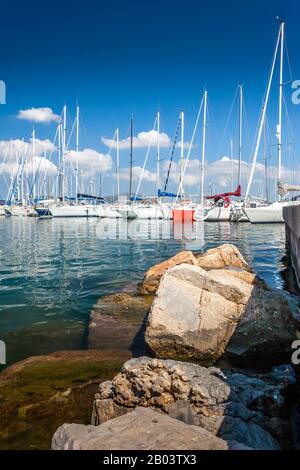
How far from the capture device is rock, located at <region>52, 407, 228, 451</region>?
319cm

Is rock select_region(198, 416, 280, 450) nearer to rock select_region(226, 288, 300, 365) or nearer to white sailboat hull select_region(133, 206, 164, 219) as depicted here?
rock select_region(226, 288, 300, 365)

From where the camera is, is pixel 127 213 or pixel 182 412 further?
pixel 127 213

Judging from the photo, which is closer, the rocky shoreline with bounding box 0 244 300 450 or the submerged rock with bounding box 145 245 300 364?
the rocky shoreline with bounding box 0 244 300 450

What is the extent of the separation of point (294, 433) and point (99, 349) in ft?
12.5

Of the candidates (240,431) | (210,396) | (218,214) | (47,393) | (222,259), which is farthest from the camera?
(218,214)

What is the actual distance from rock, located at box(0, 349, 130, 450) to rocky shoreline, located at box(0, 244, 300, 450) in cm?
2

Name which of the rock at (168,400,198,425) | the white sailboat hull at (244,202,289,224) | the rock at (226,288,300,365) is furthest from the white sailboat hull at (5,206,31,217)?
the rock at (168,400,198,425)

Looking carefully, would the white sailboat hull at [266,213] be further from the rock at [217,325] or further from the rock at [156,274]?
the rock at [217,325]

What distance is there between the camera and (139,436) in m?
3.35

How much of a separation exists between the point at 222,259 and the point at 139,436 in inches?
386

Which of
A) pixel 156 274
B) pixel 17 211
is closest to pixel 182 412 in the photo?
pixel 156 274

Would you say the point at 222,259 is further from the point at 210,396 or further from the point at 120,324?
the point at 210,396
